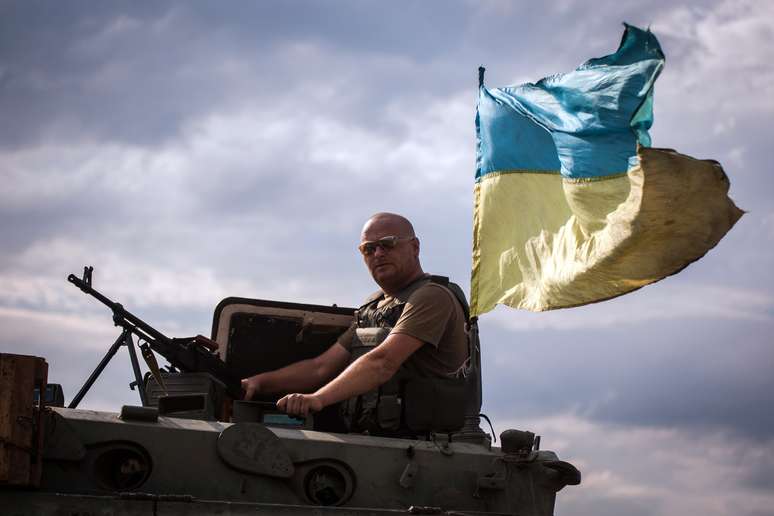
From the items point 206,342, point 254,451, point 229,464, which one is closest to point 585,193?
point 206,342

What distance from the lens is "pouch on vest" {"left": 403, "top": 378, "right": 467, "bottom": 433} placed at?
6520mm

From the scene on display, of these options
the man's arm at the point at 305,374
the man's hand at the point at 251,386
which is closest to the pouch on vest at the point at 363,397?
the man's arm at the point at 305,374

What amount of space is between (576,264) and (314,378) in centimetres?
193

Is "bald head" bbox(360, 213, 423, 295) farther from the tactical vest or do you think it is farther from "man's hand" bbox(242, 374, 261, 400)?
"man's hand" bbox(242, 374, 261, 400)

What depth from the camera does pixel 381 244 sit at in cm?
716

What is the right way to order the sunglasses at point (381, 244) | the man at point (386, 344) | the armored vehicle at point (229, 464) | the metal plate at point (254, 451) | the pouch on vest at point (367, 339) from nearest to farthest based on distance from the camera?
the armored vehicle at point (229, 464) → the metal plate at point (254, 451) → the man at point (386, 344) → the pouch on vest at point (367, 339) → the sunglasses at point (381, 244)

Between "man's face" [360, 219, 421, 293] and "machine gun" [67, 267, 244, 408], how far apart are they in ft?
4.00

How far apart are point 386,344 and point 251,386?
4.19ft

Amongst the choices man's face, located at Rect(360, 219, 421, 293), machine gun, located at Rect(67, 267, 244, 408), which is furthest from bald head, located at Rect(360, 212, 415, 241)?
machine gun, located at Rect(67, 267, 244, 408)

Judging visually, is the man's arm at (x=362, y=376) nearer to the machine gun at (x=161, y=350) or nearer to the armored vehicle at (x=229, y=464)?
the armored vehicle at (x=229, y=464)

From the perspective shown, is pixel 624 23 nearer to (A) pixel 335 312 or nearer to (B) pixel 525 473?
(A) pixel 335 312

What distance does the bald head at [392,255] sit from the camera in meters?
7.15

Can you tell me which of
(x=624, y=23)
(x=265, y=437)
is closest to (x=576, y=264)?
(x=624, y=23)

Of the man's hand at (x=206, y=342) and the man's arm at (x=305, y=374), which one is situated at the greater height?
the man's hand at (x=206, y=342)
